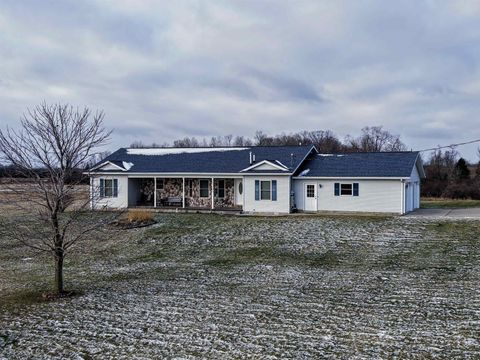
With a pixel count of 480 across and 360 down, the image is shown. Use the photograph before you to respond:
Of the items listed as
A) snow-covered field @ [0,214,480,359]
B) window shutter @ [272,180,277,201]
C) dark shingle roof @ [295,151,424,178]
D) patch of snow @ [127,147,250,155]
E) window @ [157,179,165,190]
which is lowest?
snow-covered field @ [0,214,480,359]

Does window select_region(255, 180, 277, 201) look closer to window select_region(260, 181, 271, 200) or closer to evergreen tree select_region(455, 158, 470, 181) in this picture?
window select_region(260, 181, 271, 200)

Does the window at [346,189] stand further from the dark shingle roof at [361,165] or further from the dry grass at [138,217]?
the dry grass at [138,217]

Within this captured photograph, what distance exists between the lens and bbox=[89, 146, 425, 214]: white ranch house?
26.8 metres

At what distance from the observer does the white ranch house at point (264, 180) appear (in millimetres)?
26812

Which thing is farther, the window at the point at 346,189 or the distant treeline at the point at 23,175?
the window at the point at 346,189

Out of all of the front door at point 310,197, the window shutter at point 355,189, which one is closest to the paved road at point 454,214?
the window shutter at point 355,189

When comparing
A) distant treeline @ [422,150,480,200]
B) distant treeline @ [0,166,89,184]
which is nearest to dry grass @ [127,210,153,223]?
distant treeline @ [0,166,89,184]

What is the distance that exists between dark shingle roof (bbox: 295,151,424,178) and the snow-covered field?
24.4 ft

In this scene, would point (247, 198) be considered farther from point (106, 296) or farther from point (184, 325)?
point (184, 325)

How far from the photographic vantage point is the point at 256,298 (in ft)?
33.4

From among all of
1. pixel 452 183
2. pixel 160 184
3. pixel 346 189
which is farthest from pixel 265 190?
pixel 452 183

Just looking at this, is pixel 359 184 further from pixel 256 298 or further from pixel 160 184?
pixel 256 298

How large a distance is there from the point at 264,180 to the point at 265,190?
58 centimetres

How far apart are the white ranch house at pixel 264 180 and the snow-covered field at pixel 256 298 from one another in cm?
715
